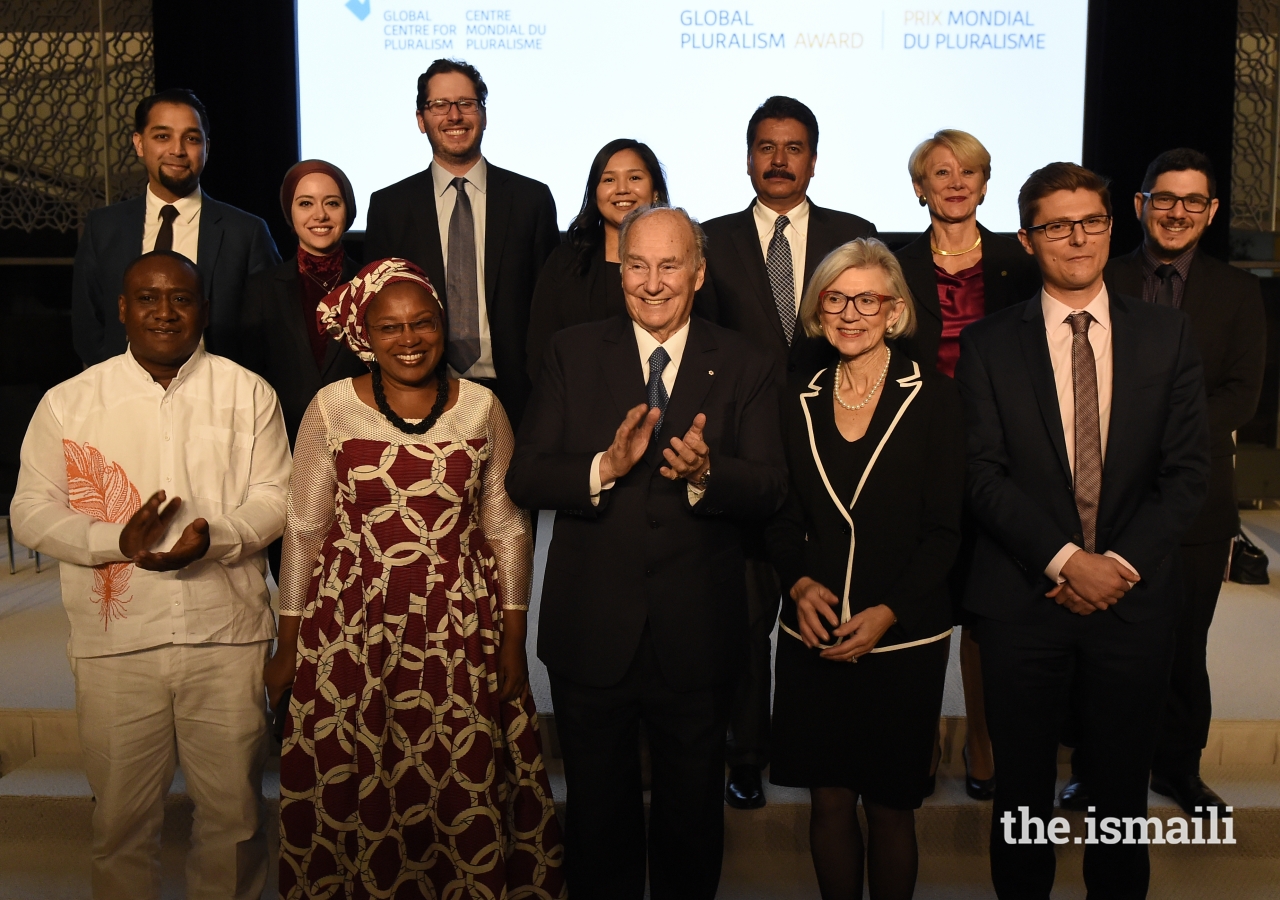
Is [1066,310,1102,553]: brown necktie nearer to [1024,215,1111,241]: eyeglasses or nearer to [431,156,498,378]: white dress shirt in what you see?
[1024,215,1111,241]: eyeglasses

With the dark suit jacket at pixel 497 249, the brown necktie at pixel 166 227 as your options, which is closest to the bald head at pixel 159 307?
the brown necktie at pixel 166 227

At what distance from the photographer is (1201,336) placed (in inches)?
110

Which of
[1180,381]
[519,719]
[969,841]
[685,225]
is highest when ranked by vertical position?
[685,225]

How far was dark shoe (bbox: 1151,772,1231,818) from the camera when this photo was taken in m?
2.90

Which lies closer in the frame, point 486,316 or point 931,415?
point 931,415

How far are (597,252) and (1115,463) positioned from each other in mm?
1395

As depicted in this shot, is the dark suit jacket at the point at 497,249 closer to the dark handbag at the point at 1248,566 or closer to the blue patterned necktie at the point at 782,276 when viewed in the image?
the blue patterned necktie at the point at 782,276

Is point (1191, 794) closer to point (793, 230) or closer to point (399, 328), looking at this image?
point (793, 230)

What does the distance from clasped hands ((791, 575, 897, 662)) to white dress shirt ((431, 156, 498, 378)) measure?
1.38 meters

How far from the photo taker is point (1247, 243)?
6.03 metres

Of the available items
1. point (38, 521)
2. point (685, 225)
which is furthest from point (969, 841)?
point (38, 521)

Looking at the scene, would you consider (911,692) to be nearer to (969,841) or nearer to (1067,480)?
(1067,480)

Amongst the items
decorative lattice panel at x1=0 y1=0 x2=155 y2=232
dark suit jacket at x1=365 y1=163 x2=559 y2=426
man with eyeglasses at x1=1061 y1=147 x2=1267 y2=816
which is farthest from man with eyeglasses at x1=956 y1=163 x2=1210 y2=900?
decorative lattice panel at x1=0 y1=0 x2=155 y2=232

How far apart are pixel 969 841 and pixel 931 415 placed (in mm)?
1407
